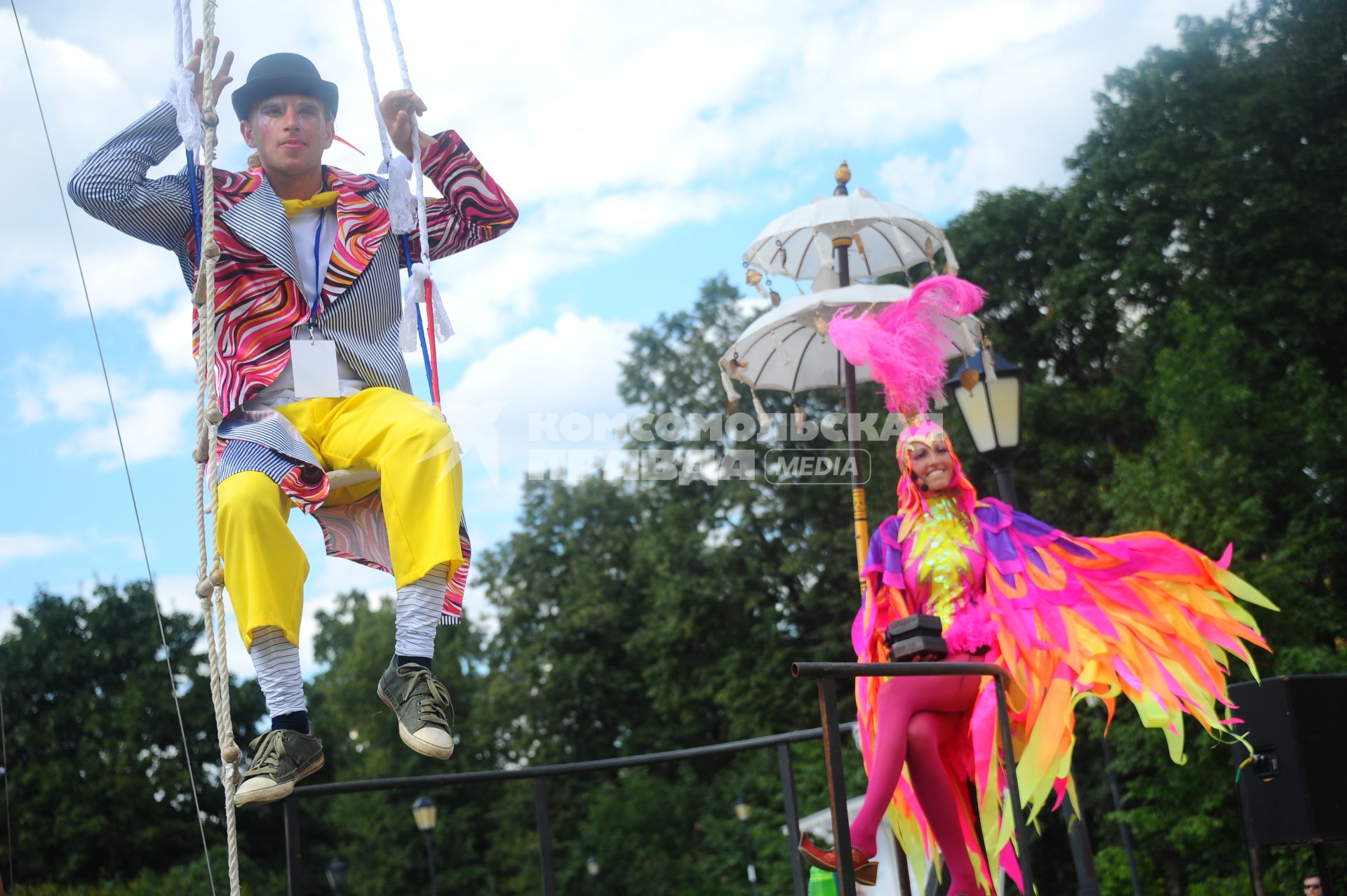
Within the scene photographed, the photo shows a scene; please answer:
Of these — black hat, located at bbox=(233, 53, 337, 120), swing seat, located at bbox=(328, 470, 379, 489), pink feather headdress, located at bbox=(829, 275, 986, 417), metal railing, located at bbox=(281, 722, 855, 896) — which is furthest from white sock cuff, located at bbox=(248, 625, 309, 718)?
pink feather headdress, located at bbox=(829, 275, 986, 417)

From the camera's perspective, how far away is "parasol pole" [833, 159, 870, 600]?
20.2 feet

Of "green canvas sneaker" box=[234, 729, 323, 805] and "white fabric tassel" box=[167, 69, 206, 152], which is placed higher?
"white fabric tassel" box=[167, 69, 206, 152]

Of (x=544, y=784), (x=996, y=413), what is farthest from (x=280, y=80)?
(x=996, y=413)

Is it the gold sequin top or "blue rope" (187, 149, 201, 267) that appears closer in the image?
"blue rope" (187, 149, 201, 267)

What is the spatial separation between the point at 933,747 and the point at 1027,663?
466mm

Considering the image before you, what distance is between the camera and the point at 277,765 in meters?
2.70

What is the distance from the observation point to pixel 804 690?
1973 cm

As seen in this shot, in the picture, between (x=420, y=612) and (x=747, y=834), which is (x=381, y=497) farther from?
(x=747, y=834)

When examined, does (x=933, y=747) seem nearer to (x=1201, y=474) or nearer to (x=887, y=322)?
(x=887, y=322)

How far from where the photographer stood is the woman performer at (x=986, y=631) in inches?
164

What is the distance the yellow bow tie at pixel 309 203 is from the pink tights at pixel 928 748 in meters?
2.38

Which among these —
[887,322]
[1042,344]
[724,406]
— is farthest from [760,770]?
[887,322]

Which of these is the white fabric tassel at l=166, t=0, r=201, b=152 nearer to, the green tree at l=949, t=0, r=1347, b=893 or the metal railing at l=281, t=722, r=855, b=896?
the metal railing at l=281, t=722, r=855, b=896

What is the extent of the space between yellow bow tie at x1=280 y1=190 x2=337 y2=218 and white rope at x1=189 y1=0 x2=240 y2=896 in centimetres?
26
